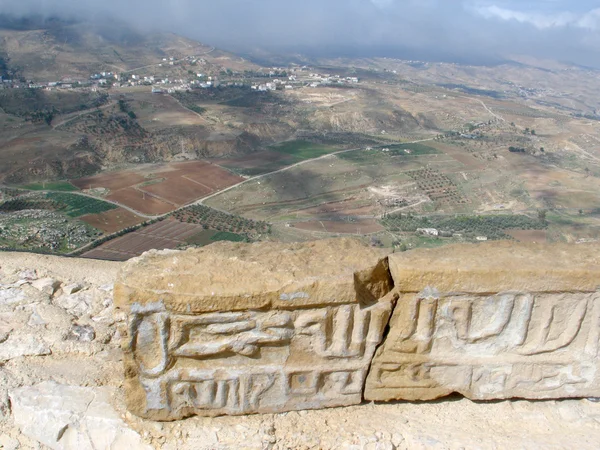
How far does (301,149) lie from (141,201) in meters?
24.3

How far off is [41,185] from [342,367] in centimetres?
4321

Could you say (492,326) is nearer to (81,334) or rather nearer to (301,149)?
(81,334)

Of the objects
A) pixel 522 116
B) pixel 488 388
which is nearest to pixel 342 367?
pixel 488 388

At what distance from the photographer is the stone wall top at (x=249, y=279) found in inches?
207

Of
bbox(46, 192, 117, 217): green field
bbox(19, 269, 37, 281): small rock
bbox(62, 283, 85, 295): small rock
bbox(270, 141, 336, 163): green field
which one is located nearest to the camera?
bbox(62, 283, 85, 295): small rock

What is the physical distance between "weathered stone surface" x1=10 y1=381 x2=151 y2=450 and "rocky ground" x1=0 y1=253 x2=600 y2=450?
10 mm

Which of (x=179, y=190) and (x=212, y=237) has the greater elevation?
(x=212, y=237)

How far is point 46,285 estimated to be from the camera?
789 centimetres

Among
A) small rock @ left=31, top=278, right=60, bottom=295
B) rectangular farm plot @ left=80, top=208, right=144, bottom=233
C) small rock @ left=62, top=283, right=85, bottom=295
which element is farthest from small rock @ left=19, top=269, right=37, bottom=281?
rectangular farm plot @ left=80, top=208, right=144, bottom=233

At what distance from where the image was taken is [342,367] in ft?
19.2

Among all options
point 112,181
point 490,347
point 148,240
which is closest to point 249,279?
point 490,347

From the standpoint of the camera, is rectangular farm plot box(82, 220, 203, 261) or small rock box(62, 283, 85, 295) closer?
small rock box(62, 283, 85, 295)

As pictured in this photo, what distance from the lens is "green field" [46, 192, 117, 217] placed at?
121 ft

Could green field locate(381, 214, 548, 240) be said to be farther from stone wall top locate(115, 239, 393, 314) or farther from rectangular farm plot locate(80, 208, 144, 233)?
stone wall top locate(115, 239, 393, 314)
